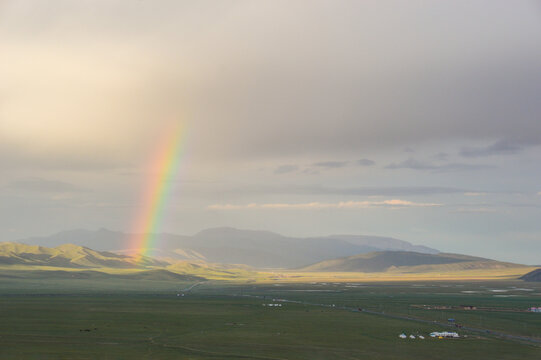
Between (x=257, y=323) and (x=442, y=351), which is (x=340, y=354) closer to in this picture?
(x=442, y=351)

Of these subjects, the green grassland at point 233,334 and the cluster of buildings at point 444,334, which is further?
the cluster of buildings at point 444,334

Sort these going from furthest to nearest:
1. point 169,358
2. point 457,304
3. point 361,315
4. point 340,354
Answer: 1. point 457,304
2. point 361,315
3. point 340,354
4. point 169,358

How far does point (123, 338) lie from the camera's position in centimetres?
10769

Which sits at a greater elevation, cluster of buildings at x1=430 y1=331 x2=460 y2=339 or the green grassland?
cluster of buildings at x1=430 y1=331 x2=460 y2=339

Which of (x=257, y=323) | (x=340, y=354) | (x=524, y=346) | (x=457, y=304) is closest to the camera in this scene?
(x=340, y=354)

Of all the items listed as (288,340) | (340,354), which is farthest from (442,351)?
(288,340)

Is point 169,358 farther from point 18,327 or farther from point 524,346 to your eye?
point 524,346

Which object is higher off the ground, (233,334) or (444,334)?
(444,334)

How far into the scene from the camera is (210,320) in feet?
463

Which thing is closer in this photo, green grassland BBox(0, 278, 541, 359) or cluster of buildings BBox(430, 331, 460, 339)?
green grassland BBox(0, 278, 541, 359)

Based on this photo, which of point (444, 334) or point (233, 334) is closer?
point (444, 334)

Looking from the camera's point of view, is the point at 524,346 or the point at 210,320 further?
the point at 210,320

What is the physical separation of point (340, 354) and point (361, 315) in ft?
213

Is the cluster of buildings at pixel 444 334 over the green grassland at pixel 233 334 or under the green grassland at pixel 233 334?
over
